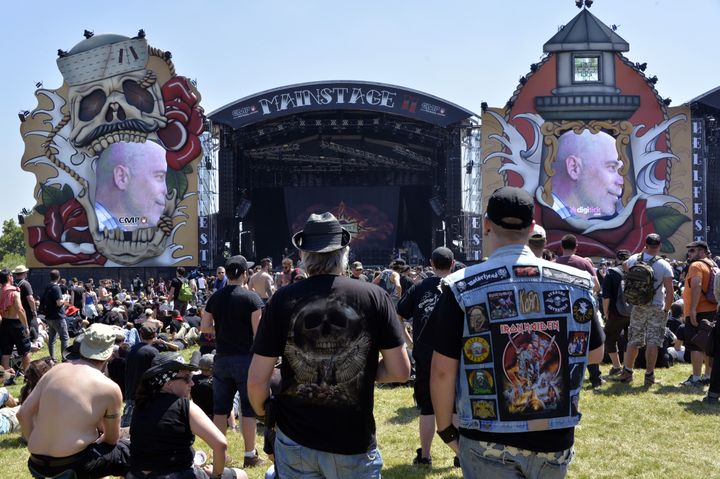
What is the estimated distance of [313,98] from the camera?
2828 cm

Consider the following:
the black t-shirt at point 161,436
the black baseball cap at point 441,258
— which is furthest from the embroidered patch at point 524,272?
the black baseball cap at point 441,258

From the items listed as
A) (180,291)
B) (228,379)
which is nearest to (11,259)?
(180,291)

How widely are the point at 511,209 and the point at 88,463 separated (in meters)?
2.86

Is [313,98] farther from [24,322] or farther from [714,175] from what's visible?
[24,322]

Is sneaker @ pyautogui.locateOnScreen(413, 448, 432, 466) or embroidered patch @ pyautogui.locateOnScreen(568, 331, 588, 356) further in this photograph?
sneaker @ pyautogui.locateOnScreen(413, 448, 432, 466)

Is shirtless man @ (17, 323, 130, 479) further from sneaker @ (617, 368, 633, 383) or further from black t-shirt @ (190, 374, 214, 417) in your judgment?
sneaker @ (617, 368, 633, 383)

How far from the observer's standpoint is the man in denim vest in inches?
110

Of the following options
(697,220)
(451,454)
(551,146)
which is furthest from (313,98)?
(451,454)

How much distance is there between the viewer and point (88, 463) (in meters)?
4.40

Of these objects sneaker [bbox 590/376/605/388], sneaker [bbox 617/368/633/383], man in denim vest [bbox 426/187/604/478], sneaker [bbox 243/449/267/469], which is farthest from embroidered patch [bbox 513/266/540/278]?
sneaker [bbox 617/368/633/383]

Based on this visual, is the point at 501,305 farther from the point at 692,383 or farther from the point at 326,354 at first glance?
the point at 692,383

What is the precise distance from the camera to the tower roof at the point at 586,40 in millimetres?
28797

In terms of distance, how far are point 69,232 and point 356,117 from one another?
11250mm

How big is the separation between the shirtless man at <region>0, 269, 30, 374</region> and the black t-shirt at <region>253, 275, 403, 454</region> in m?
7.93
